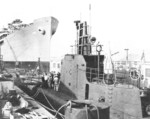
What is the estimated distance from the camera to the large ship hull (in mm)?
24281

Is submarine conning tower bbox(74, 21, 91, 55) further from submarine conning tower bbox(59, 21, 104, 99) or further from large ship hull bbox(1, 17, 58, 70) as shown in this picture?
large ship hull bbox(1, 17, 58, 70)

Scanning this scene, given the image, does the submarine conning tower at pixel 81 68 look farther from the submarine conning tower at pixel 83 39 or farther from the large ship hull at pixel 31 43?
the large ship hull at pixel 31 43

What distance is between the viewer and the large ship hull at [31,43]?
24.3 m

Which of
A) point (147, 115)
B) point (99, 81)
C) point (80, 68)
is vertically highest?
point (80, 68)

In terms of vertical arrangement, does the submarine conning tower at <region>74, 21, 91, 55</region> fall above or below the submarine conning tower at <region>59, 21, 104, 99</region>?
above

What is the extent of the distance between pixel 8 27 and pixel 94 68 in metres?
27.4

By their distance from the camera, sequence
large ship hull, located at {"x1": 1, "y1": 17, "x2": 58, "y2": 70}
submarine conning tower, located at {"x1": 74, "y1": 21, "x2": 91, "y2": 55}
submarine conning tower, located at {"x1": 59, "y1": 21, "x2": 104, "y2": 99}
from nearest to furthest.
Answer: submarine conning tower, located at {"x1": 59, "y1": 21, "x2": 104, "y2": 99} → submarine conning tower, located at {"x1": 74, "y1": 21, "x2": 91, "y2": 55} → large ship hull, located at {"x1": 1, "y1": 17, "x2": 58, "y2": 70}

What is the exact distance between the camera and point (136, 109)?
7988 millimetres

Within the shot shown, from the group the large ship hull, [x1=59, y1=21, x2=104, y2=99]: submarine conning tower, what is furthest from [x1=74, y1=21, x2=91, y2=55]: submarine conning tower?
the large ship hull

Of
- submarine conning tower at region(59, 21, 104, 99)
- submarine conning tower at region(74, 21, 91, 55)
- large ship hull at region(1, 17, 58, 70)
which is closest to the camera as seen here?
submarine conning tower at region(59, 21, 104, 99)

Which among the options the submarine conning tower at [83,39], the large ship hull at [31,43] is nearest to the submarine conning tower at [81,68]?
the submarine conning tower at [83,39]

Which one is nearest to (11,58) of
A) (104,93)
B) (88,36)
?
(88,36)

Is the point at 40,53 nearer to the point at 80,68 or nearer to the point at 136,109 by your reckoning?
the point at 80,68

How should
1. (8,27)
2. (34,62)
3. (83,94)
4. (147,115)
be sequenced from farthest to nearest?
1. (8,27)
2. (34,62)
3. (83,94)
4. (147,115)
